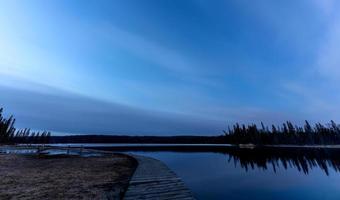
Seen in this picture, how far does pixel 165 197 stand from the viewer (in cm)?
922

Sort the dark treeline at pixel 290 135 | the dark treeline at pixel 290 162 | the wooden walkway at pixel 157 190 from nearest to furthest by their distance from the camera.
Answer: the wooden walkway at pixel 157 190 → the dark treeline at pixel 290 162 → the dark treeline at pixel 290 135

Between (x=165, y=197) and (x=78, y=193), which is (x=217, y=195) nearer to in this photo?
(x=165, y=197)

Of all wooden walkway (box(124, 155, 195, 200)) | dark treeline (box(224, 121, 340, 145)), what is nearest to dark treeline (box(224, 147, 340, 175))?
wooden walkway (box(124, 155, 195, 200))

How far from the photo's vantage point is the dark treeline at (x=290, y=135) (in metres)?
93.9

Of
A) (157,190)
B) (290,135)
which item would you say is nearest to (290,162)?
(157,190)

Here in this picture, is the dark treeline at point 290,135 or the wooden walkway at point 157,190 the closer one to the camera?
the wooden walkway at point 157,190

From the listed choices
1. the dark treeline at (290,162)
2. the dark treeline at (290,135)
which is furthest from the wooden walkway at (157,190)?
the dark treeline at (290,135)

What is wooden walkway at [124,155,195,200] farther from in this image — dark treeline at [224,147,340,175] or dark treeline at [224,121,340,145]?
dark treeline at [224,121,340,145]

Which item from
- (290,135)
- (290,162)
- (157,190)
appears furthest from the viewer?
(290,135)

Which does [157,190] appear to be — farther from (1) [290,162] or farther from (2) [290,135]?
(2) [290,135]

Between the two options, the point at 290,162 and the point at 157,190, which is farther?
Answer: the point at 290,162

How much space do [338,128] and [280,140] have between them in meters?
25.8

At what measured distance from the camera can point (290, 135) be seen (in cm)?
10631

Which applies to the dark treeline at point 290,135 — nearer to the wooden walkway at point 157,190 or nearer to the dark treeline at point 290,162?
the dark treeline at point 290,162
